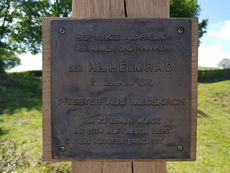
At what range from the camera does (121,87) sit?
1.68 meters

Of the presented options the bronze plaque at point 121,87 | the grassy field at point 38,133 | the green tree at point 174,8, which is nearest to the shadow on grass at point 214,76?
the grassy field at point 38,133

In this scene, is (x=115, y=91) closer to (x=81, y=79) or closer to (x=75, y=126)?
(x=81, y=79)

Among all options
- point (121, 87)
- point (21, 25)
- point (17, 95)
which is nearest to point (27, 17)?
point (21, 25)

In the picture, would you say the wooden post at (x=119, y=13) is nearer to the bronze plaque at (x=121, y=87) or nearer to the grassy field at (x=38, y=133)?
the bronze plaque at (x=121, y=87)

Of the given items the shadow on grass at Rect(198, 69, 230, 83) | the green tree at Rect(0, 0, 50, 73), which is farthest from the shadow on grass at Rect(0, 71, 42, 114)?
the shadow on grass at Rect(198, 69, 230, 83)

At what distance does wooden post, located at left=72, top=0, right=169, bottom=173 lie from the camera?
1.75 metres

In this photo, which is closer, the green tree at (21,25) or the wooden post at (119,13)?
the wooden post at (119,13)

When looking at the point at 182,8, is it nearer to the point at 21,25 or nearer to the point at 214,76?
the point at 214,76

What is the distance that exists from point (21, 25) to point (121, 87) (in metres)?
13.1

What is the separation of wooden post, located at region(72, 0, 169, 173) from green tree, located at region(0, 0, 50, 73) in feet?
37.6

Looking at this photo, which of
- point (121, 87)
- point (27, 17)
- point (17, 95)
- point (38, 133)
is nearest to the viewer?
point (121, 87)

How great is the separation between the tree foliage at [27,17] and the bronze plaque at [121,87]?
11.6 meters

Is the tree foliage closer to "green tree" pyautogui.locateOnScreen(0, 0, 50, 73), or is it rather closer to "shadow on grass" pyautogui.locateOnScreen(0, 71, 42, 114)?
"green tree" pyautogui.locateOnScreen(0, 0, 50, 73)

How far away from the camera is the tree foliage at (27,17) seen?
473 inches
